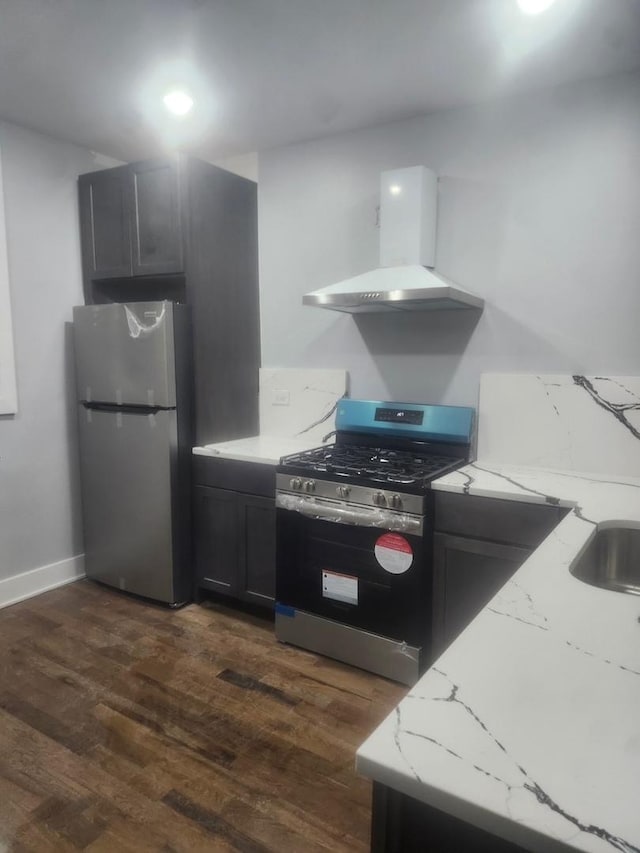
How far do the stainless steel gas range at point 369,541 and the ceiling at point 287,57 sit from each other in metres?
1.37

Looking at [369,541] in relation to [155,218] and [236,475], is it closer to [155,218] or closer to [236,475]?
[236,475]

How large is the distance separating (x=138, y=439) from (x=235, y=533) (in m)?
0.70

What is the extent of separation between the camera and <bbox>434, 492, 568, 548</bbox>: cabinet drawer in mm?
1916

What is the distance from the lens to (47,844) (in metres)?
1.50

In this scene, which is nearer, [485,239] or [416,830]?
[416,830]

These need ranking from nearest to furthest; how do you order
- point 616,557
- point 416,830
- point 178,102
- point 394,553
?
point 416,830 → point 616,557 → point 394,553 → point 178,102

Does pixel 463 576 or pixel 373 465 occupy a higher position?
pixel 373 465

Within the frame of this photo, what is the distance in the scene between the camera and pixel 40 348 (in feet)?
9.73

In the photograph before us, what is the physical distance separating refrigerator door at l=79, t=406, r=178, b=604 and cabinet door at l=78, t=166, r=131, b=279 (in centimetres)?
79

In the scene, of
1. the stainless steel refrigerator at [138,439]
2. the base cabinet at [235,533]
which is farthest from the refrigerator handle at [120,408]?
the base cabinet at [235,533]

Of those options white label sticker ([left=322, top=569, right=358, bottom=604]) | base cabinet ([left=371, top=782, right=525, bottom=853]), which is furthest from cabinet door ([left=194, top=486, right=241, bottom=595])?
base cabinet ([left=371, top=782, right=525, bottom=853])

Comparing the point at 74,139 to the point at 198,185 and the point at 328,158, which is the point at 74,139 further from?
the point at 328,158

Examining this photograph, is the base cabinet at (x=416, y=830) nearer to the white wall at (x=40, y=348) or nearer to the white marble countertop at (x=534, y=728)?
the white marble countertop at (x=534, y=728)

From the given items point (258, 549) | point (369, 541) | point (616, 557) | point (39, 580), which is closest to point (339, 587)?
point (369, 541)
